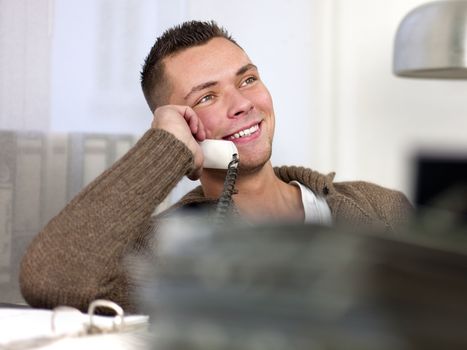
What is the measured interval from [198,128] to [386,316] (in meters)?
1.11

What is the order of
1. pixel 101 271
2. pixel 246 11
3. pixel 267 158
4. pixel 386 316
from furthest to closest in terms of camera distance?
pixel 246 11 → pixel 267 158 → pixel 101 271 → pixel 386 316

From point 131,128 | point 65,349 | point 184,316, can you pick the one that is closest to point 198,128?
point 131,128

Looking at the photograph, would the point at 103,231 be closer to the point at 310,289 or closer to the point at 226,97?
the point at 226,97

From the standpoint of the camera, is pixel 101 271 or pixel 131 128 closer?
pixel 101 271

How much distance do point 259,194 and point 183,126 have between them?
0.37 m

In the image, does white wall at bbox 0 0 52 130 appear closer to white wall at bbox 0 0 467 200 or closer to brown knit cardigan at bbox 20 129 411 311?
white wall at bbox 0 0 467 200

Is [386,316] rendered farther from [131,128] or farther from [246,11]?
[246,11]

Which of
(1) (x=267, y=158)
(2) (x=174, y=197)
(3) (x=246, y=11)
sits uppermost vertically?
(3) (x=246, y=11)

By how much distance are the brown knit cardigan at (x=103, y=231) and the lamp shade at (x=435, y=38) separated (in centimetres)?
106

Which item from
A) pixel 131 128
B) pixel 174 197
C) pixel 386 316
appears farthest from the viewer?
pixel 174 197

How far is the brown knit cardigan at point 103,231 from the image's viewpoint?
0.98 m

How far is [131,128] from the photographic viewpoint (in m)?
1.88

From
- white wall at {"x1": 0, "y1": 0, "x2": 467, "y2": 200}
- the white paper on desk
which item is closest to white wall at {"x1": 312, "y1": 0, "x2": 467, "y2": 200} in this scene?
white wall at {"x1": 0, "y1": 0, "x2": 467, "y2": 200}

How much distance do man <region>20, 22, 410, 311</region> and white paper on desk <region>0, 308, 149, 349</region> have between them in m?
0.32
